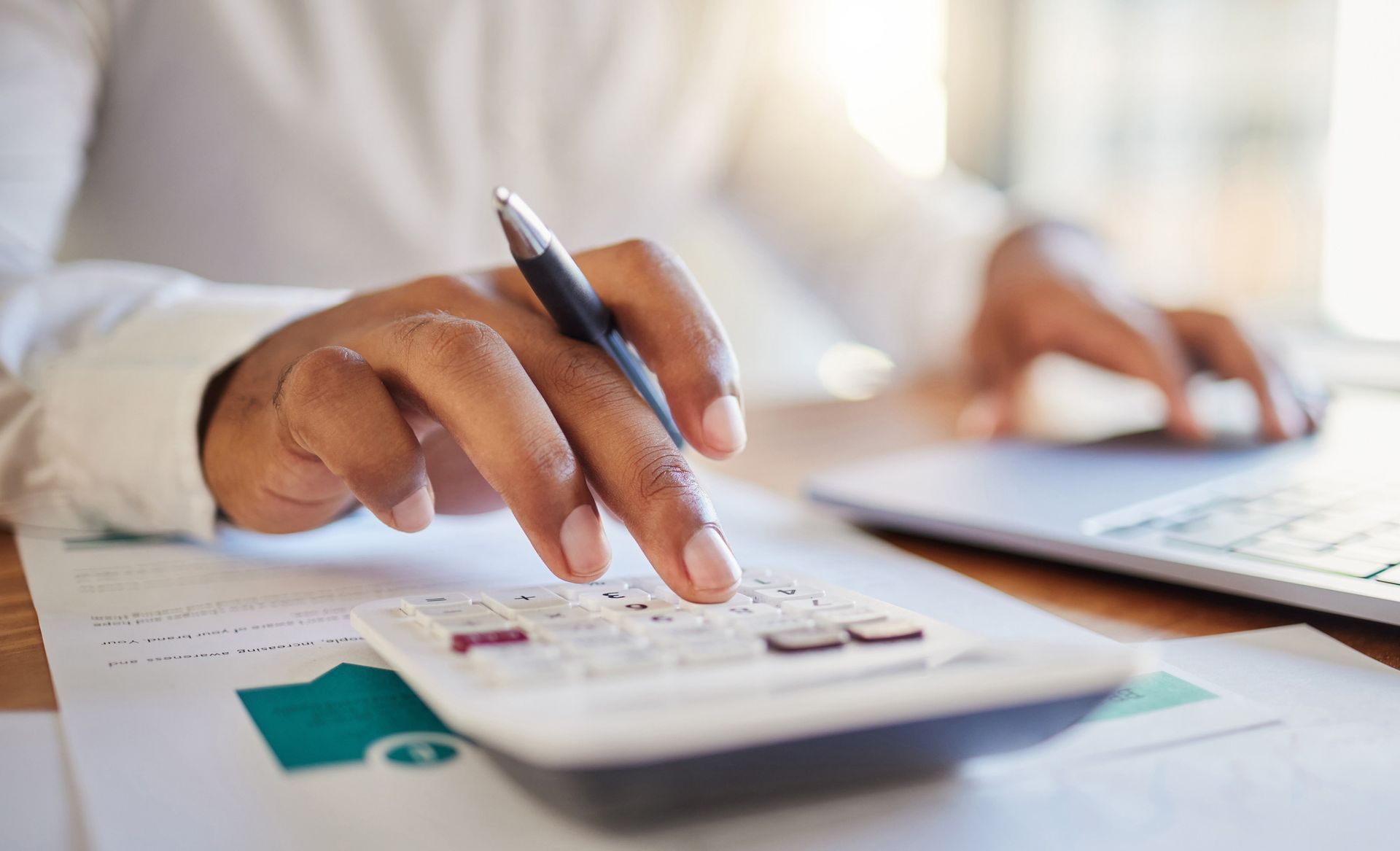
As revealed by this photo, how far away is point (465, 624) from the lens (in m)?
0.32

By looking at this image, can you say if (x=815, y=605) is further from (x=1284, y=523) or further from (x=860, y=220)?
(x=860, y=220)

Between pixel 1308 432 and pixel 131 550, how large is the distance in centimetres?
76

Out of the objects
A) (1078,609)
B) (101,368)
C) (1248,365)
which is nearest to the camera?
(1078,609)

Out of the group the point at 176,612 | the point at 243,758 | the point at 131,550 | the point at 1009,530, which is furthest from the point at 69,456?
the point at 1009,530

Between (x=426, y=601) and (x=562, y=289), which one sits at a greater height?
(x=562, y=289)

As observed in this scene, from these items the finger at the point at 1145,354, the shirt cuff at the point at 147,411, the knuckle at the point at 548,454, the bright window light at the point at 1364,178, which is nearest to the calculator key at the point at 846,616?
the knuckle at the point at 548,454

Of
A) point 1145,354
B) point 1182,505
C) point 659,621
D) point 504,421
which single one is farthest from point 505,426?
point 1145,354

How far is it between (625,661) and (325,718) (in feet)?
0.32

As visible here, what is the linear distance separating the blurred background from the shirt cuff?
0.71m

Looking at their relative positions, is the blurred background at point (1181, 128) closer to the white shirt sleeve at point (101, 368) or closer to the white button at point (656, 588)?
the white button at point (656, 588)

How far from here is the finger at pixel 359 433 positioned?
405 mm

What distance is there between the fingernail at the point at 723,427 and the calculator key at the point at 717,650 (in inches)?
5.8

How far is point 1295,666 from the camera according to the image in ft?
1.22

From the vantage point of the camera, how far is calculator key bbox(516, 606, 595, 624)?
0.33m
